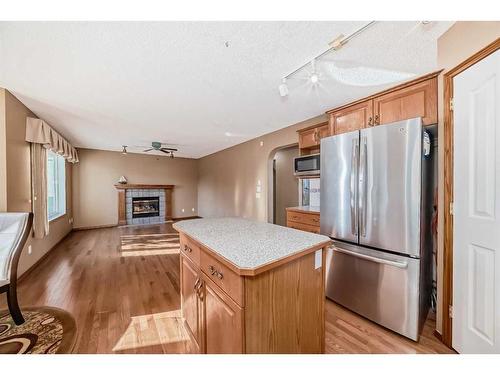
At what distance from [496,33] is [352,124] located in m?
1.22

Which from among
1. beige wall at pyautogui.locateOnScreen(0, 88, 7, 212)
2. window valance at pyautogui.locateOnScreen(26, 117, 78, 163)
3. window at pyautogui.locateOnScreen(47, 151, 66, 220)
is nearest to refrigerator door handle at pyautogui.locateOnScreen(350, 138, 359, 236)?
beige wall at pyautogui.locateOnScreen(0, 88, 7, 212)

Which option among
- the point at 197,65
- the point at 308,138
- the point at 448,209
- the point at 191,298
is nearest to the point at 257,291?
the point at 191,298

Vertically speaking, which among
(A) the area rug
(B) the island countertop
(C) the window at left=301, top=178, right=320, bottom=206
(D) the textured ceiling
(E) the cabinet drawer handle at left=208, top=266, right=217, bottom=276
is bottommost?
(A) the area rug

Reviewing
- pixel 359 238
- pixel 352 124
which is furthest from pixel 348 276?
pixel 352 124

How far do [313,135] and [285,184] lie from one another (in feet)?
7.08

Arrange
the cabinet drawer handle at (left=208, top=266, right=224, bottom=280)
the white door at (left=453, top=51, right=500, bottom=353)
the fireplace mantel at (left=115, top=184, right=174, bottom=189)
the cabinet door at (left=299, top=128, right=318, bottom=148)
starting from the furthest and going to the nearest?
the fireplace mantel at (left=115, top=184, right=174, bottom=189) → the cabinet door at (left=299, top=128, right=318, bottom=148) → the white door at (left=453, top=51, right=500, bottom=353) → the cabinet drawer handle at (left=208, top=266, right=224, bottom=280)

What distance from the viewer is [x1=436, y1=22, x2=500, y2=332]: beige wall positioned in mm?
1283

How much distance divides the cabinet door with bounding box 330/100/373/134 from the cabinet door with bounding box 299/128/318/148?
0.45 m

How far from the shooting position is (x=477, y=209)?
1.35 metres

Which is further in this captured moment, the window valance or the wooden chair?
the window valance

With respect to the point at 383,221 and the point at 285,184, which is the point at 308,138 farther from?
the point at 285,184

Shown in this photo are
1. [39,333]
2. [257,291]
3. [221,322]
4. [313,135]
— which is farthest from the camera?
[313,135]

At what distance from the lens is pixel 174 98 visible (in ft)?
8.27

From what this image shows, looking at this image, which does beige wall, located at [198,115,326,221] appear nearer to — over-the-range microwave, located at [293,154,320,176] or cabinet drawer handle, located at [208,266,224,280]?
over-the-range microwave, located at [293,154,320,176]
